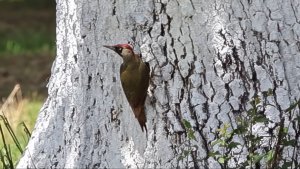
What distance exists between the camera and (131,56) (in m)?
3.89

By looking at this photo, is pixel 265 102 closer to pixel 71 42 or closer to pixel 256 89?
pixel 256 89

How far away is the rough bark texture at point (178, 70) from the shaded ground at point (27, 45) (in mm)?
5733

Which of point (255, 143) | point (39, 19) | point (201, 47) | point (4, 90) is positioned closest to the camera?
point (255, 143)

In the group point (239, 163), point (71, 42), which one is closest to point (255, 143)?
point (239, 163)

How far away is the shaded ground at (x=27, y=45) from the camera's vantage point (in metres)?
11.2

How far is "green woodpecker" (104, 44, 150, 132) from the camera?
3.90 m

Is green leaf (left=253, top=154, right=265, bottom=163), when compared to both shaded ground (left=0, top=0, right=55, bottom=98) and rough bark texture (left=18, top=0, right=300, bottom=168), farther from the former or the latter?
shaded ground (left=0, top=0, right=55, bottom=98)

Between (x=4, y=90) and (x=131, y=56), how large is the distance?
6.94 meters

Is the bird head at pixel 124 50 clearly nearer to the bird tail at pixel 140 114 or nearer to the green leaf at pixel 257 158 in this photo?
the bird tail at pixel 140 114

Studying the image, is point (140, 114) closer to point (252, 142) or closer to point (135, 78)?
point (135, 78)

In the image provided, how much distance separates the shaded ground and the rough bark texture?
18.8 feet

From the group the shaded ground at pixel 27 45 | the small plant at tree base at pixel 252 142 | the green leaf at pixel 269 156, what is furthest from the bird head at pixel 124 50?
the shaded ground at pixel 27 45

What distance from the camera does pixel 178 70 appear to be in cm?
387

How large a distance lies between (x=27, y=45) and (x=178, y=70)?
968 cm
